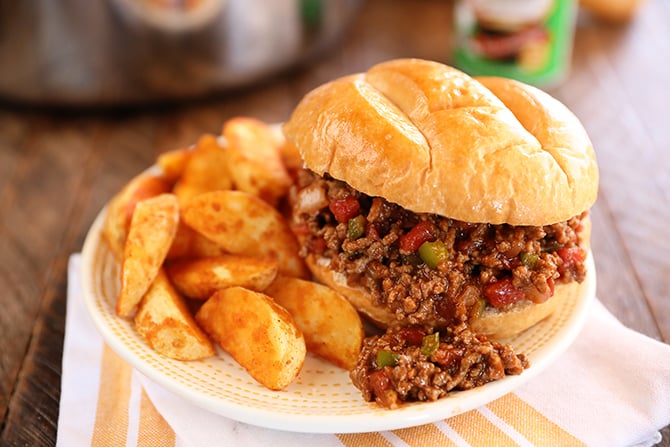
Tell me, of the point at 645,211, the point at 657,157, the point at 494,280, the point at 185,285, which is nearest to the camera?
the point at 494,280

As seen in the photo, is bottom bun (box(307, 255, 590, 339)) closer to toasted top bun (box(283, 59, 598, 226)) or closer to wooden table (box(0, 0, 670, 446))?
toasted top bun (box(283, 59, 598, 226))

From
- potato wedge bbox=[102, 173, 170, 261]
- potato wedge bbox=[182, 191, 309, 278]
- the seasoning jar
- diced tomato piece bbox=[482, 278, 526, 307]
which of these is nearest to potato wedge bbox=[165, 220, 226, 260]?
potato wedge bbox=[182, 191, 309, 278]

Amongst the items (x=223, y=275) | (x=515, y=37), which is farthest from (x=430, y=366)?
(x=515, y=37)

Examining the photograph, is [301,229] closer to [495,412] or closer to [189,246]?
[189,246]

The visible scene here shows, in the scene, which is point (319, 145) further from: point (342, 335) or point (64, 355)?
point (64, 355)

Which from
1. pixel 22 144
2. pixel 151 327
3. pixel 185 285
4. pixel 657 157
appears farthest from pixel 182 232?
pixel 657 157

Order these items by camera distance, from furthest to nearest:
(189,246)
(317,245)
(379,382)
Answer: (189,246), (317,245), (379,382)
